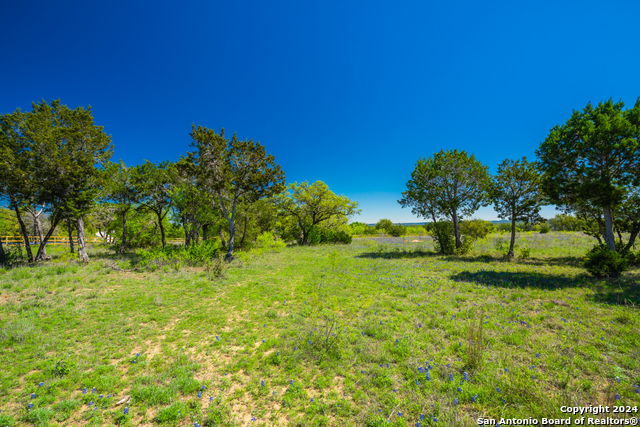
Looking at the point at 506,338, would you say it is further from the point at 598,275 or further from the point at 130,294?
the point at 130,294

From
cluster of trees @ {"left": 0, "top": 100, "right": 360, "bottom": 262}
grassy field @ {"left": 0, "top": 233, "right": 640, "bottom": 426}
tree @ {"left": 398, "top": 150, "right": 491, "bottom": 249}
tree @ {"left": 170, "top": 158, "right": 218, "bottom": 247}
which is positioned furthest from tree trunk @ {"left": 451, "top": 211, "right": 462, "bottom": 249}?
tree @ {"left": 170, "top": 158, "right": 218, "bottom": 247}

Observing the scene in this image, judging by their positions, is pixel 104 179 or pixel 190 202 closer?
pixel 104 179

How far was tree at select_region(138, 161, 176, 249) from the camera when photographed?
A: 2017cm

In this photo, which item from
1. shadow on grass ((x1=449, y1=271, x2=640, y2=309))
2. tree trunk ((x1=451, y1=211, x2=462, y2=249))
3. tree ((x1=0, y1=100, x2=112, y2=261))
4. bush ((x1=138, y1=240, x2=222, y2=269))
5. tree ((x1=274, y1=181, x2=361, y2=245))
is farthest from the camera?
tree ((x1=274, y1=181, x2=361, y2=245))

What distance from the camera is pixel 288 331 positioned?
237 inches

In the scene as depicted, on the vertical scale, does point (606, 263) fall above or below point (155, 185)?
below

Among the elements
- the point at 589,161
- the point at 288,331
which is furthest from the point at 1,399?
the point at 589,161

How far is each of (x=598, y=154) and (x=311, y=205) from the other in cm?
2808

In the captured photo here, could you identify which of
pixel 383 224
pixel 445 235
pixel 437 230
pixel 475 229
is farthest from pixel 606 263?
pixel 383 224

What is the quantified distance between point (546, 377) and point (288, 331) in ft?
18.7

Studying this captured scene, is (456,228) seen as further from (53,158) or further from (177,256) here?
(53,158)

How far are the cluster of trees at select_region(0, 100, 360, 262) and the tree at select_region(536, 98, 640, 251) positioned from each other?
18979 mm

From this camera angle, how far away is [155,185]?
794 inches

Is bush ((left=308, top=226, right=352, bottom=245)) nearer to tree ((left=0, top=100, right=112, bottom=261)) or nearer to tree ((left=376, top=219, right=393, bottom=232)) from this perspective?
tree ((left=0, top=100, right=112, bottom=261))
